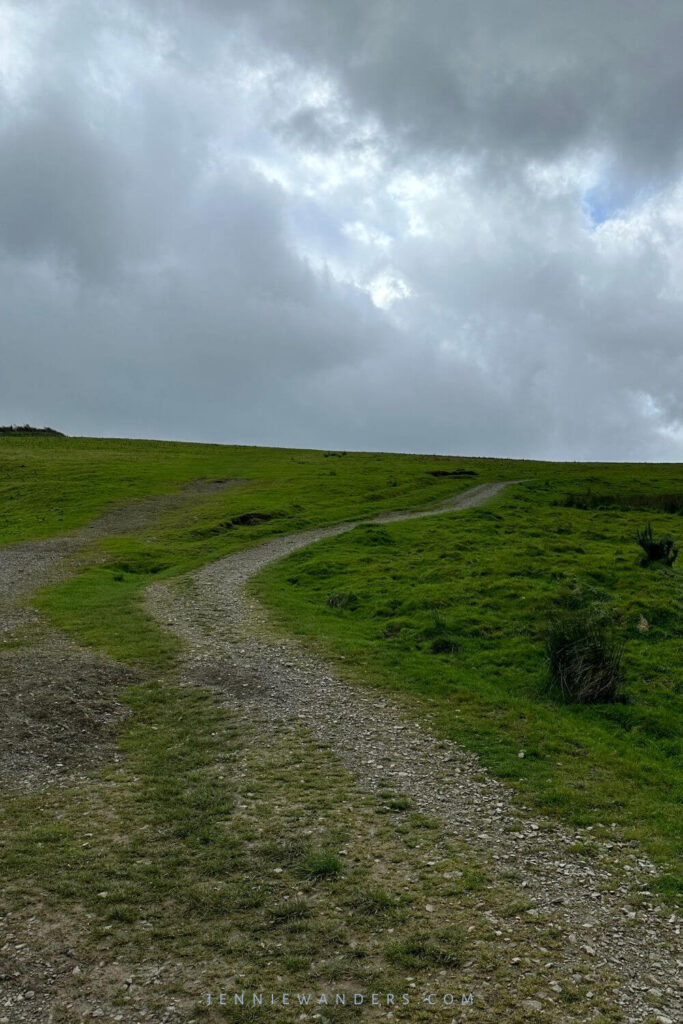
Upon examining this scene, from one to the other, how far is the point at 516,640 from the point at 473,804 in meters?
10.9

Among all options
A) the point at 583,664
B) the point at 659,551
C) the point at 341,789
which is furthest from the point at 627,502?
the point at 341,789

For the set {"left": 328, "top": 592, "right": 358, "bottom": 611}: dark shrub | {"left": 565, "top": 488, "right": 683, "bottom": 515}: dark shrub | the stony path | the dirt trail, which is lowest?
the dirt trail

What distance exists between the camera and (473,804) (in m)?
12.1

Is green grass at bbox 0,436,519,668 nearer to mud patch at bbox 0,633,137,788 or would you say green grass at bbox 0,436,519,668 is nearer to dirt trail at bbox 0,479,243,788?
dirt trail at bbox 0,479,243,788

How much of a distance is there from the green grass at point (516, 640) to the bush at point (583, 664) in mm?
464

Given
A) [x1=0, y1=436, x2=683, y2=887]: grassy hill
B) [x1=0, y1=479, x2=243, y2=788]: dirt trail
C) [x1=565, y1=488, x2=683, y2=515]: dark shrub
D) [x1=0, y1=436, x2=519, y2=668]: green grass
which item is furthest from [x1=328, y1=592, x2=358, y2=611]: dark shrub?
[x1=565, y1=488, x2=683, y2=515]: dark shrub

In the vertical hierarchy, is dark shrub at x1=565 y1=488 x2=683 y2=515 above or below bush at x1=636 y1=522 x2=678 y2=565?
above

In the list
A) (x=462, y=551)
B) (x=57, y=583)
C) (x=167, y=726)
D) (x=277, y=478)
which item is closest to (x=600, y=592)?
(x=462, y=551)

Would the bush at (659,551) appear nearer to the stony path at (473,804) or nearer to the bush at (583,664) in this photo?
the bush at (583,664)

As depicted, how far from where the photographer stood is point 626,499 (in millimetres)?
72062

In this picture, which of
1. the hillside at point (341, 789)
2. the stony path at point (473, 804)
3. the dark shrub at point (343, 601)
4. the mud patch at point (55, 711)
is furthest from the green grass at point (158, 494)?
the dark shrub at point (343, 601)

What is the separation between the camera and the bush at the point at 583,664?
18.0m

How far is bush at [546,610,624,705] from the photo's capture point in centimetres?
1795

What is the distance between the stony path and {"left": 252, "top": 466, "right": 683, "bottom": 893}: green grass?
0.67m
